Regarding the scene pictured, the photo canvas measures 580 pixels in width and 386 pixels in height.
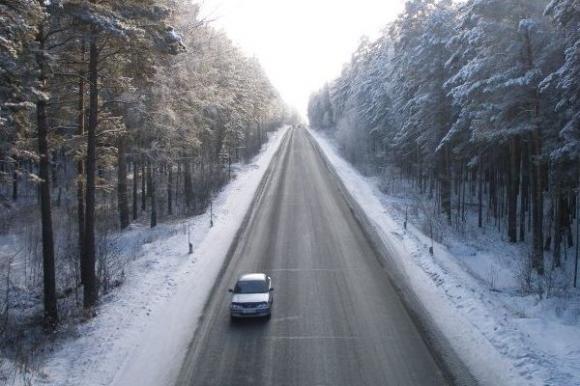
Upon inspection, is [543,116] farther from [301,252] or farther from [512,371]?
[512,371]

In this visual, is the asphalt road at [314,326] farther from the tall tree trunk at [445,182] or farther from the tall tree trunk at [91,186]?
the tall tree trunk at [445,182]

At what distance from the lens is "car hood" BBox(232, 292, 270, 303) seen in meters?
15.8

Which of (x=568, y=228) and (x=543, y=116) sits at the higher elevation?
(x=543, y=116)

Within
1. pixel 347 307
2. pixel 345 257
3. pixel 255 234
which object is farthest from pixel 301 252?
pixel 347 307

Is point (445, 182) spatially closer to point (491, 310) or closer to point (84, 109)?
point (491, 310)

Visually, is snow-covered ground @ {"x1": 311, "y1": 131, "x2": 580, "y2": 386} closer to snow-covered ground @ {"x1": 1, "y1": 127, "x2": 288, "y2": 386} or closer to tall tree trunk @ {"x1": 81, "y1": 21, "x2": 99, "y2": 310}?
snow-covered ground @ {"x1": 1, "y1": 127, "x2": 288, "y2": 386}

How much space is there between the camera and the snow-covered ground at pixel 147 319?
12415mm

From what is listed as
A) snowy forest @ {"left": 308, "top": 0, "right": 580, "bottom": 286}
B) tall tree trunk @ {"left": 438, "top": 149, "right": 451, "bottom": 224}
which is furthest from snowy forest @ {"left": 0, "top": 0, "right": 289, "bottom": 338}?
tall tree trunk @ {"left": 438, "top": 149, "right": 451, "bottom": 224}

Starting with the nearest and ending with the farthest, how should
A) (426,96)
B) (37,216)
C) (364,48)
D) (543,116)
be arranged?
1. (543,116)
2. (426,96)
3. (37,216)
4. (364,48)

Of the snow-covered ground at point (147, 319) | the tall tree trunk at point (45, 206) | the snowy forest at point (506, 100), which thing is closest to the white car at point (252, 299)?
the snow-covered ground at point (147, 319)

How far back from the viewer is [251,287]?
55.1 feet

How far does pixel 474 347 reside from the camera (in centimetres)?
1357

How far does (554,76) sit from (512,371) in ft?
37.8

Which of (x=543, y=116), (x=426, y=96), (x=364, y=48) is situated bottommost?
(x=543, y=116)
